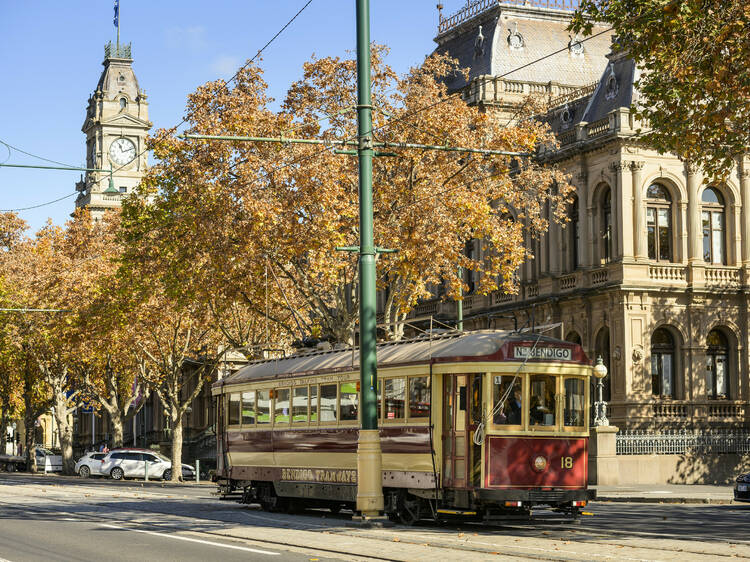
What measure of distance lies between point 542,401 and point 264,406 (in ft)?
25.0

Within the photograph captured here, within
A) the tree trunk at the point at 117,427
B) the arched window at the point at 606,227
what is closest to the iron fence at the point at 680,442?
the arched window at the point at 606,227

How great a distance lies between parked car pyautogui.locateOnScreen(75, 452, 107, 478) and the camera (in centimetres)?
5753

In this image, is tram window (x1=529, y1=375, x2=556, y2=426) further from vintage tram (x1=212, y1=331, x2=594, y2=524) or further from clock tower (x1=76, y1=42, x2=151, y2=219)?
clock tower (x1=76, y1=42, x2=151, y2=219)

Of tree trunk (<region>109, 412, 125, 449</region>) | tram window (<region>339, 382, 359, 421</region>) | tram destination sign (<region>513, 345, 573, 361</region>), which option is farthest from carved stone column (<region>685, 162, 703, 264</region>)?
tree trunk (<region>109, 412, 125, 449</region>)

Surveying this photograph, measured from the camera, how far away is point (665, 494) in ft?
112

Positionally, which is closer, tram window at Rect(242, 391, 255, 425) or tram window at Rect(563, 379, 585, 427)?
tram window at Rect(563, 379, 585, 427)

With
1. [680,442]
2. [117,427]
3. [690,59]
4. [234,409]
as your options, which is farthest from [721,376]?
[117,427]

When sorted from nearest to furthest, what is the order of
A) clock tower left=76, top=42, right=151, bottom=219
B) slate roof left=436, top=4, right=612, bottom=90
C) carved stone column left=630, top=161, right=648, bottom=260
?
carved stone column left=630, top=161, right=648, bottom=260, slate roof left=436, top=4, right=612, bottom=90, clock tower left=76, top=42, right=151, bottom=219

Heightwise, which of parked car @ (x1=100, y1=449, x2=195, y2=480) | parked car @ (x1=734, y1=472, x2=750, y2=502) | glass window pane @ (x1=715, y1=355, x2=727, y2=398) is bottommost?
parked car @ (x1=100, y1=449, x2=195, y2=480)

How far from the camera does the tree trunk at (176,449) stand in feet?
167

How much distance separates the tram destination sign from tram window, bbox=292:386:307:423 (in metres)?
5.53

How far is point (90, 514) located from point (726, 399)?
27709 millimetres

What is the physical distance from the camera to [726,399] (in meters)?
46.5

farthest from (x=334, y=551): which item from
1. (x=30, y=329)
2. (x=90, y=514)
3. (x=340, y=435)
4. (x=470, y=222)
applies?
(x=30, y=329)
